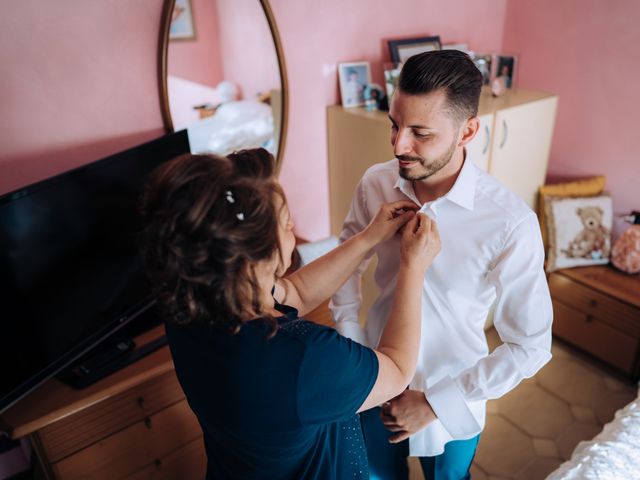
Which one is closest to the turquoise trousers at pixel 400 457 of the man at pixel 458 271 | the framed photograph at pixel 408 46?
the man at pixel 458 271

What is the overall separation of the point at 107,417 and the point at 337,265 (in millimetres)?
870

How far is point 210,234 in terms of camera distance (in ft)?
2.32

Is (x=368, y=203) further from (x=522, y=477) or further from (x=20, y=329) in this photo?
(x=522, y=477)

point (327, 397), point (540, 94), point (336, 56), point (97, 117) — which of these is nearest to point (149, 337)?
point (97, 117)

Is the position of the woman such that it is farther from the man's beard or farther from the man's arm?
the man's beard

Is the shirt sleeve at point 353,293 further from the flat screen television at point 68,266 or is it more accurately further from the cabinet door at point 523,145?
the cabinet door at point 523,145

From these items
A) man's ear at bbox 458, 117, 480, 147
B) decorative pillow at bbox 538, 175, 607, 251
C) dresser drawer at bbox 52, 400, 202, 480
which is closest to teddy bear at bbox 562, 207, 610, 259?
decorative pillow at bbox 538, 175, 607, 251

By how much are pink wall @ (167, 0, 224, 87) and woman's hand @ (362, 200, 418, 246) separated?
1.03 metres

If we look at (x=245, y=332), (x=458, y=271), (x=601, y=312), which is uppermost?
(x=245, y=332)

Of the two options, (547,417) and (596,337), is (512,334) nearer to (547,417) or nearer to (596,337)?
(547,417)

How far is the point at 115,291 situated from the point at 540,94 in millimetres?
2224

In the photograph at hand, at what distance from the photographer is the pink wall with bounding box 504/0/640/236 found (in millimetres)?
2418

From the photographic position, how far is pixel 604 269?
2535 mm

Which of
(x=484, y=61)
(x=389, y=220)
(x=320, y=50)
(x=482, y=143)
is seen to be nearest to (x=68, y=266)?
(x=389, y=220)
